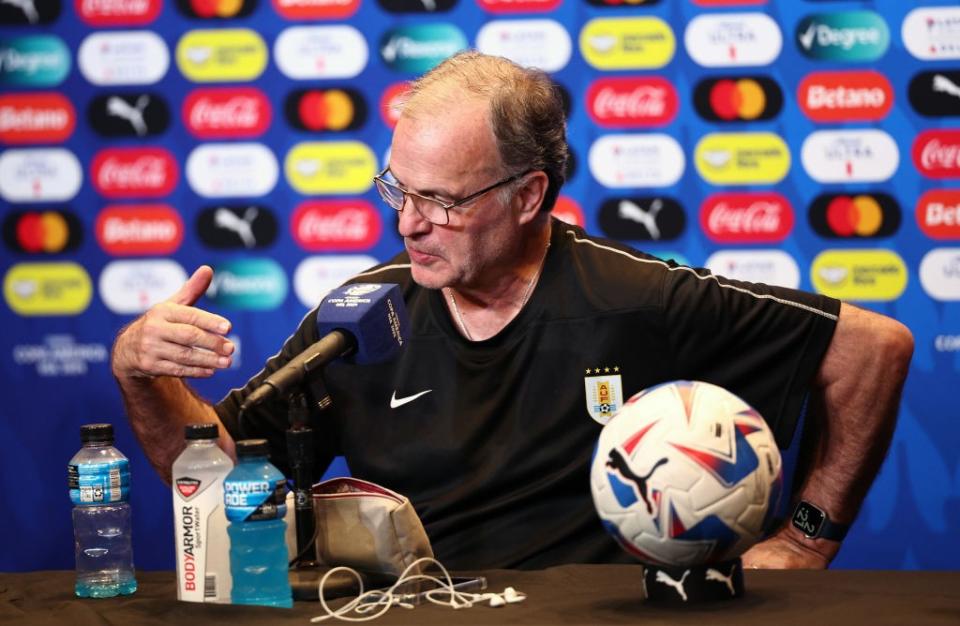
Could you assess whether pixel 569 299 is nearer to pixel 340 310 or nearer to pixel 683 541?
pixel 340 310

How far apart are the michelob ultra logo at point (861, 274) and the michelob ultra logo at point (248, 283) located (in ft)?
4.94

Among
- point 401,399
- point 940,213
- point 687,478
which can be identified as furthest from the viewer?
point 940,213

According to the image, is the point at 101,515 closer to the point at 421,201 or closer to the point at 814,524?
the point at 421,201

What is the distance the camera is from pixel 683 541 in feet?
4.81

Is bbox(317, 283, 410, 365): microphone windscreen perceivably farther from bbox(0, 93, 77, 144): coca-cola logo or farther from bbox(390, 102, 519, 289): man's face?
bbox(0, 93, 77, 144): coca-cola logo

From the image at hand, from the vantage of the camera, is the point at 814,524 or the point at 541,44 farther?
the point at 541,44

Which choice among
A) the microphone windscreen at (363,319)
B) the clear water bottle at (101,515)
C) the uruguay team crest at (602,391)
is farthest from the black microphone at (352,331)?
the uruguay team crest at (602,391)

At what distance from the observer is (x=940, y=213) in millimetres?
3326

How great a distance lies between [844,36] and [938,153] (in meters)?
0.41

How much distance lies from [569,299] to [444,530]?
1.64 ft

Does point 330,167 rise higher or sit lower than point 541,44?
lower

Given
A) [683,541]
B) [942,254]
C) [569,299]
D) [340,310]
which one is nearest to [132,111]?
[569,299]

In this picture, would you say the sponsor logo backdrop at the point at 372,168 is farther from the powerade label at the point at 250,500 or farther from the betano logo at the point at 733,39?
the powerade label at the point at 250,500

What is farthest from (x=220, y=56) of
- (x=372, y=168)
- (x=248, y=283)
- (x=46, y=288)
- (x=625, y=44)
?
(x=625, y=44)
